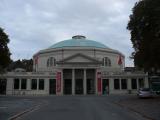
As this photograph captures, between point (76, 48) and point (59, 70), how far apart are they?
33.9ft

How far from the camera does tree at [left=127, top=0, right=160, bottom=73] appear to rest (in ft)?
125

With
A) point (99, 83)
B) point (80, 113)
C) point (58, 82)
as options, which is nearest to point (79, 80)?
point (58, 82)

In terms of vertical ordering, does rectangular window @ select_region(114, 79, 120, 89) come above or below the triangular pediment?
below

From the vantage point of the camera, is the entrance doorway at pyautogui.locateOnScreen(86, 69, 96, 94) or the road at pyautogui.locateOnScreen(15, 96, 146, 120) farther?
the entrance doorway at pyautogui.locateOnScreen(86, 69, 96, 94)

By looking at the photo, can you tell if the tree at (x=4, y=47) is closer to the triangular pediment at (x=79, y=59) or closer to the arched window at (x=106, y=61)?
the triangular pediment at (x=79, y=59)

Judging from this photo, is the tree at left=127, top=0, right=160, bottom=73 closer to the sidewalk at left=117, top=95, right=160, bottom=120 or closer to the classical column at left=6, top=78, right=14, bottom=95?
the sidewalk at left=117, top=95, right=160, bottom=120

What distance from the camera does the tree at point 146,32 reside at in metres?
38.0

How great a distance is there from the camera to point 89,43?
9419 centimetres

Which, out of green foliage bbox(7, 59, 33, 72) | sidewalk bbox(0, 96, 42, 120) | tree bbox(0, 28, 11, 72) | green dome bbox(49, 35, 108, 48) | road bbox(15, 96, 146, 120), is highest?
green dome bbox(49, 35, 108, 48)

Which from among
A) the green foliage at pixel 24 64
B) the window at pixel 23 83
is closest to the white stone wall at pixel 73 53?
the window at pixel 23 83

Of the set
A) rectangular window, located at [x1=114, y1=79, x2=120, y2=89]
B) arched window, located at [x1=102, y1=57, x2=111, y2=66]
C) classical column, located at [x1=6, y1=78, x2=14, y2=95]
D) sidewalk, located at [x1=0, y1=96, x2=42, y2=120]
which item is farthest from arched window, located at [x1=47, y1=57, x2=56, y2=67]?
sidewalk, located at [x1=0, y1=96, x2=42, y2=120]

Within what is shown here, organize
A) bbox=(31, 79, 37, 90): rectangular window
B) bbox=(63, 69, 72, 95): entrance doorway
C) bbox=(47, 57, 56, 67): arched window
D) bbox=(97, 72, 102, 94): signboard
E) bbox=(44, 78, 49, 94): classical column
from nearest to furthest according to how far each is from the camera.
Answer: bbox=(97, 72, 102, 94): signboard < bbox=(44, 78, 49, 94): classical column < bbox=(31, 79, 37, 90): rectangular window < bbox=(63, 69, 72, 95): entrance doorway < bbox=(47, 57, 56, 67): arched window

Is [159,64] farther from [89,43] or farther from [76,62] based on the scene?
[89,43]

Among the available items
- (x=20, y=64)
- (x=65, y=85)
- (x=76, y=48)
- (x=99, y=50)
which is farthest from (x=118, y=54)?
(x=20, y=64)
